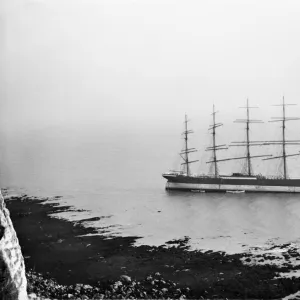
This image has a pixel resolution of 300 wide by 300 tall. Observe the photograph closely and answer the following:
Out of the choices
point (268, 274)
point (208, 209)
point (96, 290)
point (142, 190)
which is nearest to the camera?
point (96, 290)

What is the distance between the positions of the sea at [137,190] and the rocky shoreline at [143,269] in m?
0.66

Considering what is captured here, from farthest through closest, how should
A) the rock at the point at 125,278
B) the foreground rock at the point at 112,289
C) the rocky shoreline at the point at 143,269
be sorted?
the rock at the point at 125,278 → the rocky shoreline at the point at 143,269 → the foreground rock at the point at 112,289

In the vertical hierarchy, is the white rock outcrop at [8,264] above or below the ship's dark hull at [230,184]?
above

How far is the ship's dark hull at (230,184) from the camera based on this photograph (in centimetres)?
1566

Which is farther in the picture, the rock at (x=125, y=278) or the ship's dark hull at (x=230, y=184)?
the ship's dark hull at (x=230, y=184)

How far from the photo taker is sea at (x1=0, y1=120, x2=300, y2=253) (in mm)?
9734

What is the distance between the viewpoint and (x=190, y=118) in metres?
16.0

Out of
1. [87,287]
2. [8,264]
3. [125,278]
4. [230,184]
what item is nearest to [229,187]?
[230,184]

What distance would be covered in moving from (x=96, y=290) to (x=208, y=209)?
7.31 metres

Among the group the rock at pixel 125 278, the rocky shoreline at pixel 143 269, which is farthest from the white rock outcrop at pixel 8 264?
the rock at pixel 125 278

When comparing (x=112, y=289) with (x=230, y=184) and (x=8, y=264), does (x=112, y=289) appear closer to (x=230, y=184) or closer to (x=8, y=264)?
(x=8, y=264)

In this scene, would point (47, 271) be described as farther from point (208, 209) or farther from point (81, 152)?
point (81, 152)

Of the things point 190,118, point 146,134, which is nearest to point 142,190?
point 146,134

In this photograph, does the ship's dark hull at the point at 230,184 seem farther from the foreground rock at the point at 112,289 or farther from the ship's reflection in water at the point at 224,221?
the foreground rock at the point at 112,289
